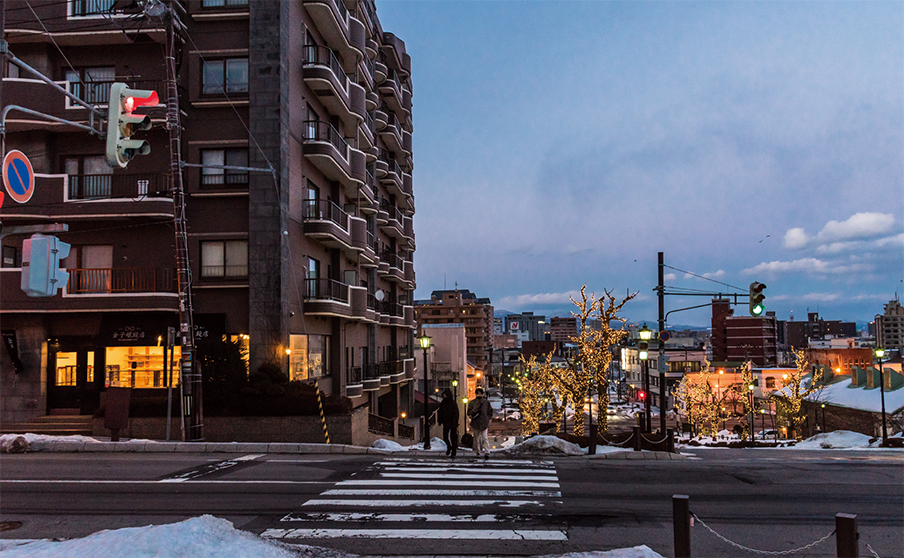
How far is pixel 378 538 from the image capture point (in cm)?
850

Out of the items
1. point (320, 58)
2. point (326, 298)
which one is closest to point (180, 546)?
point (326, 298)

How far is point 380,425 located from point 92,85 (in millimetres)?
19801

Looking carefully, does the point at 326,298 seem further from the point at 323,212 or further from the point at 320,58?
the point at 320,58

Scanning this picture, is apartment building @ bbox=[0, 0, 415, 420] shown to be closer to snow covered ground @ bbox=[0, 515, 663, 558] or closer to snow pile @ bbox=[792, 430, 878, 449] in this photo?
snow covered ground @ bbox=[0, 515, 663, 558]

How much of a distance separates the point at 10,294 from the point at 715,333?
424 ft

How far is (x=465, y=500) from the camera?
10656 mm

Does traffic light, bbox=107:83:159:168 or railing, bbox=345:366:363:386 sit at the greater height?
traffic light, bbox=107:83:159:168

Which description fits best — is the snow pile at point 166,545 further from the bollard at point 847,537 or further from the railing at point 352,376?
the railing at point 352,376

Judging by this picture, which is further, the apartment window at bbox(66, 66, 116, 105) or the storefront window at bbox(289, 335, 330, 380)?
the storefront window at bbox(289, 335, 330, 380)

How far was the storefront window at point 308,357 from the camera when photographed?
24.4 metres

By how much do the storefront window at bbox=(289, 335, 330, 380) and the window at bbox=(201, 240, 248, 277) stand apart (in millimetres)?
3798

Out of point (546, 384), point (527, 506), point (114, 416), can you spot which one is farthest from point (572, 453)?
point (546, 384)

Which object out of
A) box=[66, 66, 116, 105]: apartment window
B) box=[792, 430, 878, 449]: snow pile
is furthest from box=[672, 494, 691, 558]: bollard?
box=[66, 66, 116, 105]: apartment window

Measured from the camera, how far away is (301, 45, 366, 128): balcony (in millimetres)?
26500
